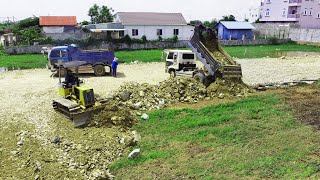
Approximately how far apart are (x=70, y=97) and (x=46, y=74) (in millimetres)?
9483

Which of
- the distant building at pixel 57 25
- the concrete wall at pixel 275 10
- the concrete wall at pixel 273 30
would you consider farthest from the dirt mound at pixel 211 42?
the concrete wall at pixel 275 10

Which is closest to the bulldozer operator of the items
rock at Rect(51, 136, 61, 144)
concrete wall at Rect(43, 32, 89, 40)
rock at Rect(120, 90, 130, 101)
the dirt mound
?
rock at Rect(120, 90, 130, 101)

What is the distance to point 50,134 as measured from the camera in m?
11.2

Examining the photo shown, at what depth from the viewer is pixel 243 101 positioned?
14.8 m

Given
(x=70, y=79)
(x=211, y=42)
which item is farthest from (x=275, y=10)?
(x=70, y=79)

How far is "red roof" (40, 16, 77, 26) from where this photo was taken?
1734 inches

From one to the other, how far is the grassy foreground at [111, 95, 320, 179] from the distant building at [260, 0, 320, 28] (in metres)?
45.3

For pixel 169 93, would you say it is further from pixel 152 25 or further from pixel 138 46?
pixel 152 25

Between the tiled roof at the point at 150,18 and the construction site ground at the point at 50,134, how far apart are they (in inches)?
A: 968

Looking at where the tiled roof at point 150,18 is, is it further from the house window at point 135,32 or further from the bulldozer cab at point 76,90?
the bulldozer cab at point 76,90

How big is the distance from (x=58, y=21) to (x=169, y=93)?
3449 centimetres

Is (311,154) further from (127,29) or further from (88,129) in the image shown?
(127,29)

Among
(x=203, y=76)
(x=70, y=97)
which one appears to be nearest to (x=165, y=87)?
(x=203, y=76)

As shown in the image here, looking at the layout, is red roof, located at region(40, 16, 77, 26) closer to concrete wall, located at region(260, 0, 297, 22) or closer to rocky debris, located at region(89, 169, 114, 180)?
concrete wall, located at region(260, 0, 297, 22)
